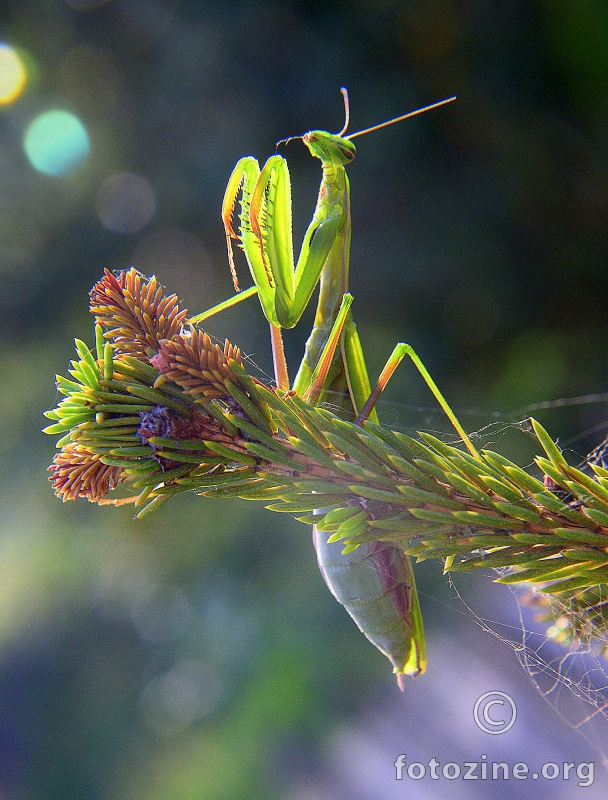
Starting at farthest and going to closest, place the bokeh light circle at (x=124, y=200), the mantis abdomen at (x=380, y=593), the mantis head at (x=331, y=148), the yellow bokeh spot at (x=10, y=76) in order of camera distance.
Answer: the bokeh light circle at (x=124, y=200) → the yellow bokeh spot at (x=10, y=76) → the mantis head at (x=331, y=148) → the mantis abdomen at (x=380, y=593)

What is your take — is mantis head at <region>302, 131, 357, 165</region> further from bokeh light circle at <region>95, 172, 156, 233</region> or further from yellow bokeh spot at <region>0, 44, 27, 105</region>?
yellow bokeh spot at <region>0, 44, 27, 105</region>

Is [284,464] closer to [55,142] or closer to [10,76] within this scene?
[55,142]

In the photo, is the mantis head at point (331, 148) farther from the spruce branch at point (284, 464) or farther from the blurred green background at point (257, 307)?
the blurred green background at point (257, 307)

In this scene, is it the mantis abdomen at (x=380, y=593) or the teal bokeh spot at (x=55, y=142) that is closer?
the mantis abdomen at (x=380, y=593)

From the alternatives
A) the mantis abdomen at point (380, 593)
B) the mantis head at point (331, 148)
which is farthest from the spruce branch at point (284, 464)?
the mantis head at point (331, 148)

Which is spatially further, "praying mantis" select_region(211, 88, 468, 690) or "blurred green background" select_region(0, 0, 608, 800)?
"blurred green background" select_region(0, 0, 608, 800)

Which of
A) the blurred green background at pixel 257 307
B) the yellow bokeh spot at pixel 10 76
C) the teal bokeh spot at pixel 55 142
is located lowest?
the blurred green background at pixel 257 307

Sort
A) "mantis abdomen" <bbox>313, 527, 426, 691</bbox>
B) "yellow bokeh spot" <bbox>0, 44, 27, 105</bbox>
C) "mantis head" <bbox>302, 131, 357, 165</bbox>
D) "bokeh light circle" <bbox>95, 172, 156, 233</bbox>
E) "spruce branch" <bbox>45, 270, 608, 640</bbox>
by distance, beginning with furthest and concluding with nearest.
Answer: "bokeh light circle" <bbox>95, 172, 156, 233</bbox>
"yellow bokeh spot" <bbox>0, 44, 27, 105</bbox>
"mantis head" <bbox>302, 131, 357, 165</bbox>
"mantis abdomen" <bbox>313, 527, 426, 691</bbox>
"spruce branch" <bbox>45, 270, 608, 640</bbox>

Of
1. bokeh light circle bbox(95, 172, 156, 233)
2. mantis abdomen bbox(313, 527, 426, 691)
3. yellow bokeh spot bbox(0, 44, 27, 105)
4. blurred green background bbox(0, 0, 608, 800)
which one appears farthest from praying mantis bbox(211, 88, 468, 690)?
yellow bokeh spot bbox(0, 44, 27, 105)
